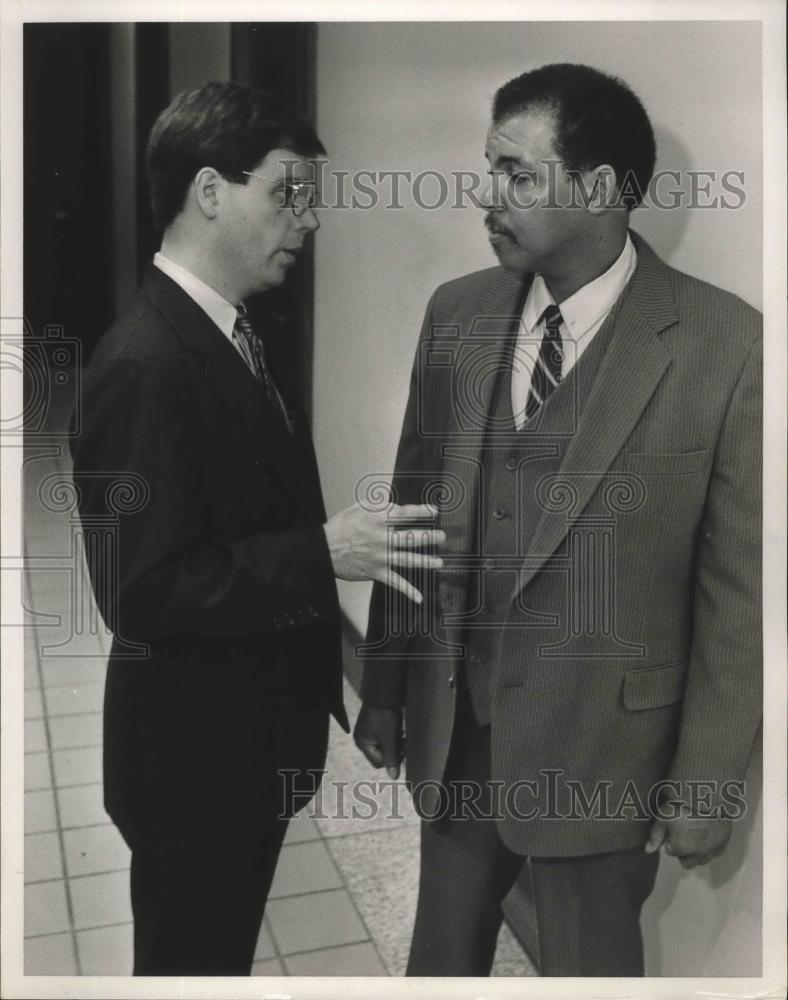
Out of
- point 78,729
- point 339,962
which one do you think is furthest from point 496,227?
point 339,962

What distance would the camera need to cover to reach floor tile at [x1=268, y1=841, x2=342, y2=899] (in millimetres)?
1987

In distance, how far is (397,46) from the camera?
185cm

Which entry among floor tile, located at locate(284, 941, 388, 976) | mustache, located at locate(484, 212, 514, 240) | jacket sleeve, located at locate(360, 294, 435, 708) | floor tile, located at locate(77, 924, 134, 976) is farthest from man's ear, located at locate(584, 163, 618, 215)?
floor tile, located at locate(77, 924, 134, 976)

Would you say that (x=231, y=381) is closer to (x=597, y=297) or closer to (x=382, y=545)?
(x=382, y=545)

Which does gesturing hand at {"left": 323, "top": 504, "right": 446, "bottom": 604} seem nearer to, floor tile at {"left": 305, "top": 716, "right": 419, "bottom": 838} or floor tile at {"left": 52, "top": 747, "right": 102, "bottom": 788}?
floor tile at {"left": 305, "top": 716, "right": 419, "bottom": 838}

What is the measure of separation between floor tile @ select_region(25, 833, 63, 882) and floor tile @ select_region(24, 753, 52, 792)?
10 cm

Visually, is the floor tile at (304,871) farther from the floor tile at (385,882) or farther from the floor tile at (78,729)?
the floor tile at (78,729)

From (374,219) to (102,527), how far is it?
0.69 metres

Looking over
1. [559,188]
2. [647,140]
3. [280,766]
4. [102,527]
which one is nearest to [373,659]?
[280,766]

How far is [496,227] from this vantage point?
5.94 feet

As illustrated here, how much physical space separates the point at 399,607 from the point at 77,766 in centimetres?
64

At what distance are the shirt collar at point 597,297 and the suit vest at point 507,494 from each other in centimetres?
2

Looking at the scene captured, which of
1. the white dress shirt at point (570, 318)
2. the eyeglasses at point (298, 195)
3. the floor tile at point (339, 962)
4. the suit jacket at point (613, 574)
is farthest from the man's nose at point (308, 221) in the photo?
the floor tile at point (339, 962)

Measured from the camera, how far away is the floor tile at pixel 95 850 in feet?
6.36
